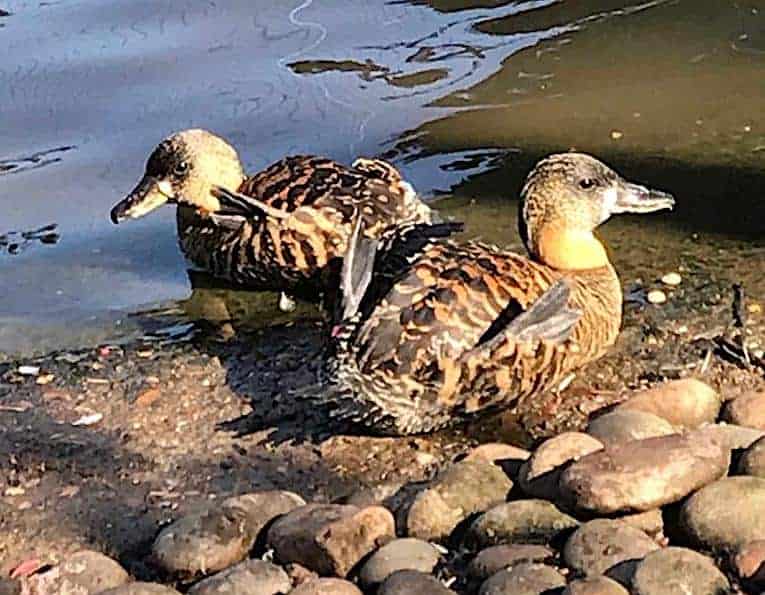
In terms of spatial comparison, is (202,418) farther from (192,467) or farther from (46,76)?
(46,76)

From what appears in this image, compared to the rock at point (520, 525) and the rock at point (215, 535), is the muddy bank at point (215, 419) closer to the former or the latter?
the rock at point (215, 535)

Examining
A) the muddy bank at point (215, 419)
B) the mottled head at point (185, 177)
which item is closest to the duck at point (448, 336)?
the muddy bank at point (215, 419)

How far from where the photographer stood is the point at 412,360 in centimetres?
493

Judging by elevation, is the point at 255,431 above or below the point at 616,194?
below

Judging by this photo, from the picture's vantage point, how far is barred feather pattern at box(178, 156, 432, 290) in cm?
634

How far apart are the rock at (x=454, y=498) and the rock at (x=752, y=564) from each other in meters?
0.72

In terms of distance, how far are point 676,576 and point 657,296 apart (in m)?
2.38

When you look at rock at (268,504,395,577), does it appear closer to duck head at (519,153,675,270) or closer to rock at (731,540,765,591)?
rock at (731,540,765,591)

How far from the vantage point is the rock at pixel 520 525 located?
4148mm

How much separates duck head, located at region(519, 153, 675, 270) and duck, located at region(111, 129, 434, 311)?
0.68 meters

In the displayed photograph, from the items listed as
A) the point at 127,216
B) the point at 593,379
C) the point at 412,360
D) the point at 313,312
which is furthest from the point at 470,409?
the point at 127,216

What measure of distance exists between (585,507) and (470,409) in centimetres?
96

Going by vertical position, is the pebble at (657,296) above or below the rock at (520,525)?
below

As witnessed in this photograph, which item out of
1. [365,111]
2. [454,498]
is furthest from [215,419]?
[365,111]
